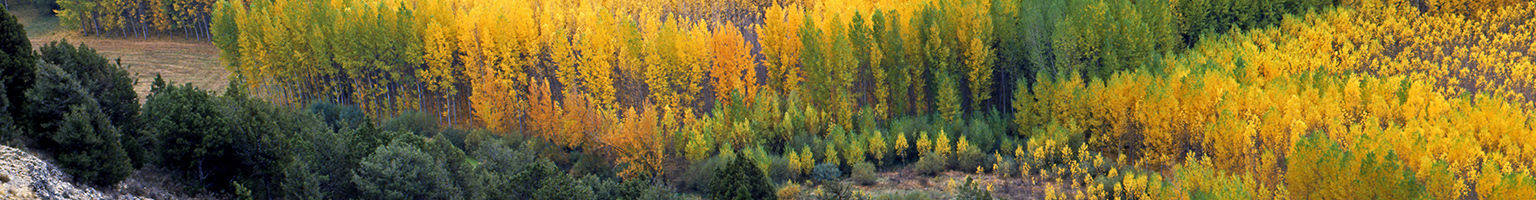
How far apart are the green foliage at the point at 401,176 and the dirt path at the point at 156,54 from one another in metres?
38.0

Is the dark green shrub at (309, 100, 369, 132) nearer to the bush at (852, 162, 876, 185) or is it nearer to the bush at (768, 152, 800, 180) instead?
the bush at (768, 152, 800, 180)

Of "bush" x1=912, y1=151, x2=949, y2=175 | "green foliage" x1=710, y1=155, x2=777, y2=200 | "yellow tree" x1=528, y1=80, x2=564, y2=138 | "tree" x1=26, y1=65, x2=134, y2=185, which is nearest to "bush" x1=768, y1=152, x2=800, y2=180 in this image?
"bush" x1=912, y1=151, x2=949, y2=175

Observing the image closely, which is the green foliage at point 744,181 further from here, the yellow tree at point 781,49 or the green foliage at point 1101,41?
the green foliage at point 1101,41

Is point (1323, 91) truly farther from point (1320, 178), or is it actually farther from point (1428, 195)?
point (1428, 195)

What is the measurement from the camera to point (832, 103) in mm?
46125

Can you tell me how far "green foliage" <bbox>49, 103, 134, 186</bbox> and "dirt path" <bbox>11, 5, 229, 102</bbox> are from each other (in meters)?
37.3

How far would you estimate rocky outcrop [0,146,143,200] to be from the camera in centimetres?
1964

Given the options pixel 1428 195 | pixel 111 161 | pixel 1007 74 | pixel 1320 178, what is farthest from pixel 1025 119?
pixel 111 161

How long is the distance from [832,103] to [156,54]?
42.4 metres

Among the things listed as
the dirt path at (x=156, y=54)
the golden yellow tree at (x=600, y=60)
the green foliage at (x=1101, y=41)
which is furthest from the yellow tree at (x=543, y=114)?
the dirt path at (x=156, y=54)

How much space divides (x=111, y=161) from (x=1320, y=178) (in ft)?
89.8

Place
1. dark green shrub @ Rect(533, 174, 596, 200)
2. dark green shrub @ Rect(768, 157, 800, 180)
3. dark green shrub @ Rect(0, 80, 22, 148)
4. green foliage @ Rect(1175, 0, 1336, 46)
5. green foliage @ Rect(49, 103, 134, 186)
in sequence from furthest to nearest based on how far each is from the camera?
green foliage @ Rect(1175, 0, 1336, 46)
dark green shrub @ Rect(768, 157, 800, 180)
dark green shrub @ Rect(533, 174, 596, 200)
dark green shrub @ Rect(0, 80, 22, 148)
green foliage @ Rect(49, 103, 134, 186)

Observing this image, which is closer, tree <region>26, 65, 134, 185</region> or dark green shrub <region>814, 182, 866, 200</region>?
tree <region>26, 65, 134, 185</region>

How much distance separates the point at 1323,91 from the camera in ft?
121
